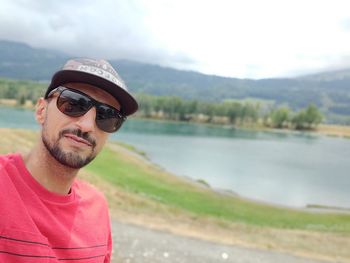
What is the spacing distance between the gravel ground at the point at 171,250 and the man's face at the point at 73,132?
8.59 metres

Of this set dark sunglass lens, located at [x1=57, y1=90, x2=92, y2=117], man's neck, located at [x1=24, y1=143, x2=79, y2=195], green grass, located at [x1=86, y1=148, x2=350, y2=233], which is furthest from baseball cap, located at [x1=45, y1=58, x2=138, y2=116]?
green grass, located at [x1=86, y1=148, x2=350, y2=233]

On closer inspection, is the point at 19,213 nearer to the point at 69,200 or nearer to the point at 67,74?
the point at 69,200

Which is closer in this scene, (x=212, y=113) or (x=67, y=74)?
(x=67, y=74)

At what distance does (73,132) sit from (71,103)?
0.21 m

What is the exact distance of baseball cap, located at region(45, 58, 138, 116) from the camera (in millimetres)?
2723

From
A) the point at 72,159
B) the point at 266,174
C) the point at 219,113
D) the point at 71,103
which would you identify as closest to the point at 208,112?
the point at 219,113

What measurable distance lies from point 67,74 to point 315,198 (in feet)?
142

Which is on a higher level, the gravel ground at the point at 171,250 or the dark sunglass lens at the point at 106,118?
the dark sunglass lens at the point at 106,118

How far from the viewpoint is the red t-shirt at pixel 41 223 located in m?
2.40

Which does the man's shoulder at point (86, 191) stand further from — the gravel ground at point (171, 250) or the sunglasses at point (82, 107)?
the gravel ground at point (171, 250)

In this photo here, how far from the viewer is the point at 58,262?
260 cm

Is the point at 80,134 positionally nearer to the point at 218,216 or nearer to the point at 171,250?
the point at 171,250

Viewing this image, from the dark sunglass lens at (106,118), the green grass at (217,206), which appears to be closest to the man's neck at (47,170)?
the dark sunglass lens at (106,118)

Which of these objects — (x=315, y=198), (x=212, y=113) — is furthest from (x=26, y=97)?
→ (x=315, y=198)
